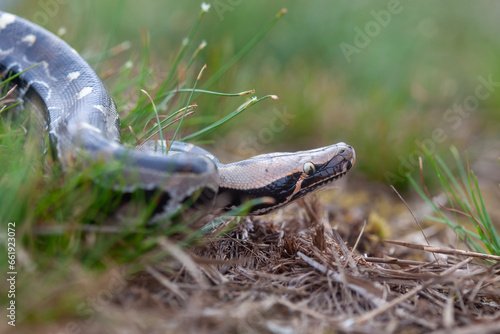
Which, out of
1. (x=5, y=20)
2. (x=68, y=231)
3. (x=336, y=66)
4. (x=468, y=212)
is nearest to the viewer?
(x=68, y=231)

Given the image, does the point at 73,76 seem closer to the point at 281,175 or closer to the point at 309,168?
the point at 281,175

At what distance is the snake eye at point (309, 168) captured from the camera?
4801 mm

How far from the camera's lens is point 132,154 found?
11.7 ft

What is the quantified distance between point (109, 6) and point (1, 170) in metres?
8.08

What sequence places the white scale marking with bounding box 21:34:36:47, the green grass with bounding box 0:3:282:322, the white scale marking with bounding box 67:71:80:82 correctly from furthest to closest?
the white scale marking with bounding box 21:34:36:47
the white scale marking with bounding box 67:71:80:82
the green grass with bounding box 0:3:282:322

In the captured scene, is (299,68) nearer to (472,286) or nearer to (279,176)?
(279,176)

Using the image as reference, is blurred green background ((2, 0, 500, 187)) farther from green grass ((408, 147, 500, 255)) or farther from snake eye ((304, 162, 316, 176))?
green grass ((408, 147, 500, 255))

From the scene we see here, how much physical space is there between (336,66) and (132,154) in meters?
8.77

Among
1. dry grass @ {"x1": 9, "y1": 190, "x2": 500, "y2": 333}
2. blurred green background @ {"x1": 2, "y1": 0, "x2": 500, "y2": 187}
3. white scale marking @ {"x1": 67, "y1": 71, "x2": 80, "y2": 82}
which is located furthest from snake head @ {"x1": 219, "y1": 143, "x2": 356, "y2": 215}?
blurred green background @ {"x1": 2, "y1": 0, "x2": 500, "y2": 187}

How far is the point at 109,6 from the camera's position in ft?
34.5

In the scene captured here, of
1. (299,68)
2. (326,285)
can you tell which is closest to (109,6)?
(299,68)

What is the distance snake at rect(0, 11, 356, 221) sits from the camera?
3.59m

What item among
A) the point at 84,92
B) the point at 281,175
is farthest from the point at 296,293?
the point at 84,92

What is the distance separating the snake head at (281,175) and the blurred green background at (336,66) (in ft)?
6.85
